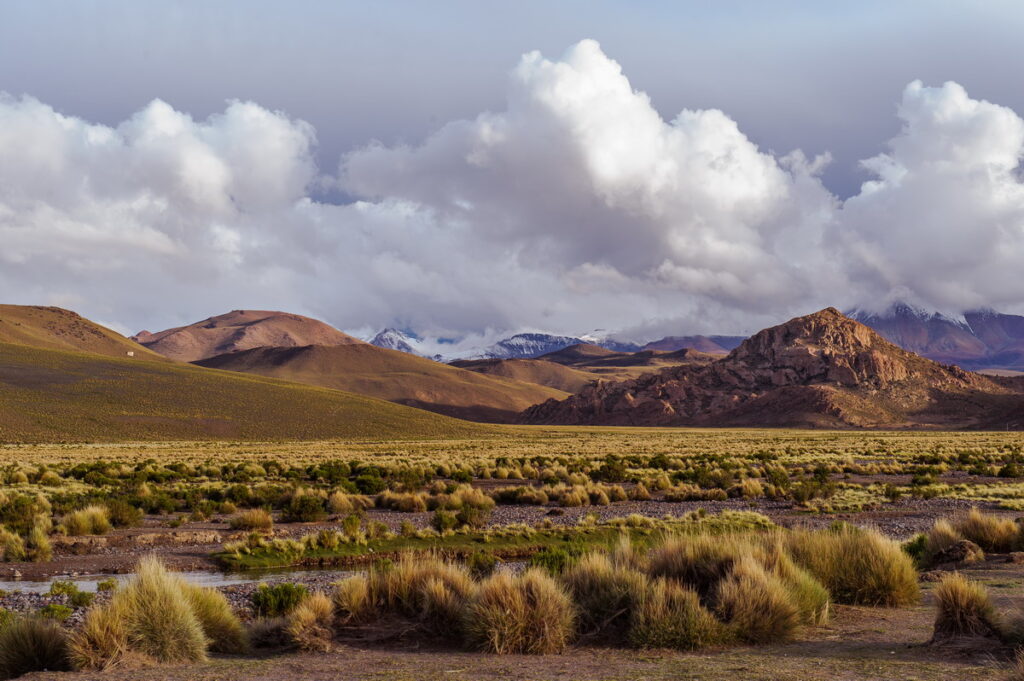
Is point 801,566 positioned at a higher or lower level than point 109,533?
higher

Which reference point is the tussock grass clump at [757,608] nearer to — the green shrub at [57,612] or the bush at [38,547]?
the green shrub at [57,612]

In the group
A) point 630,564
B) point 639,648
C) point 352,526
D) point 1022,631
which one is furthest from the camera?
point 352,526

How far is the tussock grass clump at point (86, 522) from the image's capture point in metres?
22.7

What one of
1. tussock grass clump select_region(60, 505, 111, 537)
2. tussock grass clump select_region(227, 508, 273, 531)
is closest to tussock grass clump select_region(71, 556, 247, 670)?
tussock grass clump select_region(227, 508, 273, 531)

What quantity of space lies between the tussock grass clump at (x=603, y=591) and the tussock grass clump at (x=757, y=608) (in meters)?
1.06

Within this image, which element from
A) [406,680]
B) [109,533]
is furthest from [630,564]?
[109,533]

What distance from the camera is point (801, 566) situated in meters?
12.3

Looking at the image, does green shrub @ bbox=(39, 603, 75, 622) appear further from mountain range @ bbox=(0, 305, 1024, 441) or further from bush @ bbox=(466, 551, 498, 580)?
mountain range @ bbox=(0, 305, 1024, 441)

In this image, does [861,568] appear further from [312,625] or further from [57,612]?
[57,612]

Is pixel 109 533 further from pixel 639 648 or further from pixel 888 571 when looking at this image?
pixel 888 571

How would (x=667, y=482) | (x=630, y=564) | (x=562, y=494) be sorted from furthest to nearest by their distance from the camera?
(x=667, y=482) < (x=562, y=494) < (x=630, y=564)

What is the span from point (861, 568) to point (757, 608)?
3254 mm

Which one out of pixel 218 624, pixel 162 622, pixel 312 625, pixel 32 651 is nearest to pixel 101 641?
pixel 162 622

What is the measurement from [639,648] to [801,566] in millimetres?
3874
